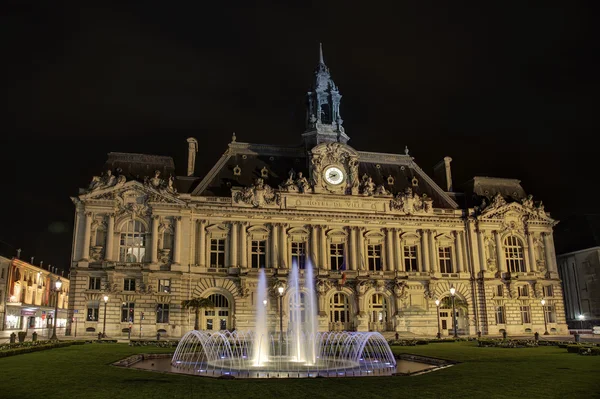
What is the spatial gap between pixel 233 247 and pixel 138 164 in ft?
47.2

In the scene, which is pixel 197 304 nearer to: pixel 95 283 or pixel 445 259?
pixel 95 283

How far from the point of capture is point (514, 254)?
65.8 metres

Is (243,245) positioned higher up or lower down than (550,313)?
higher up

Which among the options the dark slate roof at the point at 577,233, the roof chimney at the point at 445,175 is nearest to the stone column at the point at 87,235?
the roof chimney at the point at 445,175

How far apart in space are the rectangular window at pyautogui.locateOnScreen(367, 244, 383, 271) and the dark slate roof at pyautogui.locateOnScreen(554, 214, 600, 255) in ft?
105

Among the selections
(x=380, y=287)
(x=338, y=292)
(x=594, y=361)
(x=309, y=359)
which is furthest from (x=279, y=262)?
(x=594, y=361)

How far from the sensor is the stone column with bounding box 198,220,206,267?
189ft

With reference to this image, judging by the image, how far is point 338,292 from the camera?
195 feet

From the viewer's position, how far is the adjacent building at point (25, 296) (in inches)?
3029

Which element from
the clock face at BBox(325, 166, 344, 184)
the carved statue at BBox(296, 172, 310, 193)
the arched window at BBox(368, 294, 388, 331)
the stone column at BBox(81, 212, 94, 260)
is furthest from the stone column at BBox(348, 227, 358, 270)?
the stone column at BBox(81, 212, 94, 260)

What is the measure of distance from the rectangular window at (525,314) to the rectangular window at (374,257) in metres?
17.6

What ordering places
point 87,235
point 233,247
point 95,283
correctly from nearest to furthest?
point 95,283, point 87,235, point 233,247

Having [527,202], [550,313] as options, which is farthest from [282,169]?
[550,313]

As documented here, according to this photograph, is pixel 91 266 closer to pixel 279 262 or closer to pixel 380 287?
pixel 279 262
